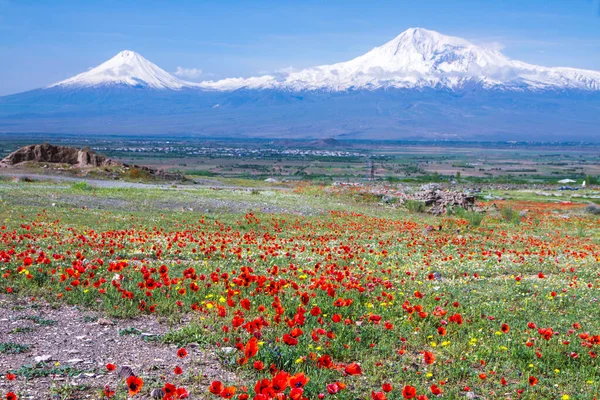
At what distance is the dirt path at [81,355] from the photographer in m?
5.93

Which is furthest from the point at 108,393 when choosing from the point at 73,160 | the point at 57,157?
the point at 57,157

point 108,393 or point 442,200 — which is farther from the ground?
point 108,393

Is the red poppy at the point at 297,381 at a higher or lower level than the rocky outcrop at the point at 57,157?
lower

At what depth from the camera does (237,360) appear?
21.4 ft

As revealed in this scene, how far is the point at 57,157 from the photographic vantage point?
198 feet

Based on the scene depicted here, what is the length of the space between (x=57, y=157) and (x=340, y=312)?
5802 cm

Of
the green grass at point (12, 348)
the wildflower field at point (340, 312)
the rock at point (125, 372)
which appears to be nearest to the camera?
the rock at point (125, 372)

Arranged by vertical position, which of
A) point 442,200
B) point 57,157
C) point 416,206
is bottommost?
point 416,206

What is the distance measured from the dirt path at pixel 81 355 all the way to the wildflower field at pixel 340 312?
0.10m

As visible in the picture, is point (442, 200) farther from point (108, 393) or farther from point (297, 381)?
point (108, 393)

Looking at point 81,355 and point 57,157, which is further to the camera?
point 57,157

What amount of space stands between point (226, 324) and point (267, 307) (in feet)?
3.15

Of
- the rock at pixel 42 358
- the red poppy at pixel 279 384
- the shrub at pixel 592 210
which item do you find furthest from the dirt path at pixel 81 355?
the shrub at pixel 592 210

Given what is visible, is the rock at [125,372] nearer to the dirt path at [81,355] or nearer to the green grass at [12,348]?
the dirt path at [81,355]
